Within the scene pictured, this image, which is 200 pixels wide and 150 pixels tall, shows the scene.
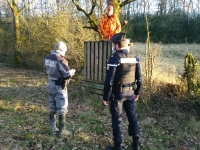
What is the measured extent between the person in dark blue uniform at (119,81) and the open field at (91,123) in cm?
82

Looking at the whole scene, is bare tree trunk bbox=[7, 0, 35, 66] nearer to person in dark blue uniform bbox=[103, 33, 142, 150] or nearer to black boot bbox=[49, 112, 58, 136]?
black boot bbox=[49, 112, 58, 136]

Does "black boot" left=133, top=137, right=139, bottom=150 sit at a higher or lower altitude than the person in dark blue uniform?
lower

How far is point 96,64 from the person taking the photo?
7.84m

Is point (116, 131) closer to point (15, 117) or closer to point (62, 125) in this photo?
point (62, 125)

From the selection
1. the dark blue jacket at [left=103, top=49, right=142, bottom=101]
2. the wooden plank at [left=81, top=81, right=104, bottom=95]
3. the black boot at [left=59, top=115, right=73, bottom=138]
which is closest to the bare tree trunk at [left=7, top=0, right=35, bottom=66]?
the wooden plank at [left=81, top=81, right=104, bottom=95]

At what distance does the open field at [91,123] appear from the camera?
4.89 meters

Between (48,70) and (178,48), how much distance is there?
24.3m

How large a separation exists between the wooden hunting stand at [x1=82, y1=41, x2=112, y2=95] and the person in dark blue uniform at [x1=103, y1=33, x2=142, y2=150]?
9.77 ft

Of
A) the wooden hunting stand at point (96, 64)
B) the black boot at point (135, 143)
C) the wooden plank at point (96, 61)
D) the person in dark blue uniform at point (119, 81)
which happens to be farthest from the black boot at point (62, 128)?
the wooden plank at point (96, 61)

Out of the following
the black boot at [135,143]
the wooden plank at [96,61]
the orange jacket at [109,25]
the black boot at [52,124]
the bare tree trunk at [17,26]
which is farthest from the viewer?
the bare tree trunk at [17,26]

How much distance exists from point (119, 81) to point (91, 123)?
7.00 feet

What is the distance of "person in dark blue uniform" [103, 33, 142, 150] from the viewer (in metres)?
4.17

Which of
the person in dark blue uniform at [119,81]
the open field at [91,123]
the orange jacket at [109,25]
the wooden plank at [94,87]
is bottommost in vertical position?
the open field at [91,123]

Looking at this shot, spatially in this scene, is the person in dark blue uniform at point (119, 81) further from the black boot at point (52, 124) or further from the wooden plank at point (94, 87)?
the wooden plank at point (94, 87)
